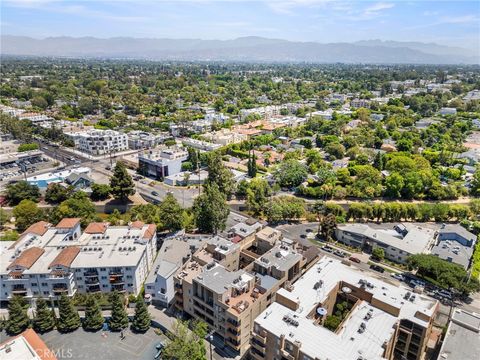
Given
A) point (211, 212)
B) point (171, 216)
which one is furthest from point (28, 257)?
point (211, 212)

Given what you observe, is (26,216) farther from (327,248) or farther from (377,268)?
(377,268)

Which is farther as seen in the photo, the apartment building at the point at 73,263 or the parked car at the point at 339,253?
the parked car at the point at 339,253

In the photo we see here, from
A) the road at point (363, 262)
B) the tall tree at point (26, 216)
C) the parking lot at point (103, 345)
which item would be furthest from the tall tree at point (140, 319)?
the tall tree at point (26, 216)

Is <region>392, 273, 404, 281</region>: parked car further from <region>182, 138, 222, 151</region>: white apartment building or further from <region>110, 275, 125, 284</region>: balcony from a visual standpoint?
<region>182, 138, 222, 151</region>: white apartment building

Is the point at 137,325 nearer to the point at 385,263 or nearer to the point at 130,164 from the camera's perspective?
the point at 385,263

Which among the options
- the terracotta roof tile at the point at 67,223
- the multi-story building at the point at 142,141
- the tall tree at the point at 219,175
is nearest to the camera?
the terracotta roof tile at the point at 67,223

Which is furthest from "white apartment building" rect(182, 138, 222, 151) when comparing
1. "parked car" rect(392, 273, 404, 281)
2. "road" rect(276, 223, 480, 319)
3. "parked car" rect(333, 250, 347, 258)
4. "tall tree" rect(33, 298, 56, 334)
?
"tall tree" rect(33, 298, 56, 334)

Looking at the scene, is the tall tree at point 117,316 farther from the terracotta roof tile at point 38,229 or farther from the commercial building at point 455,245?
the commercial building at point 455,245
